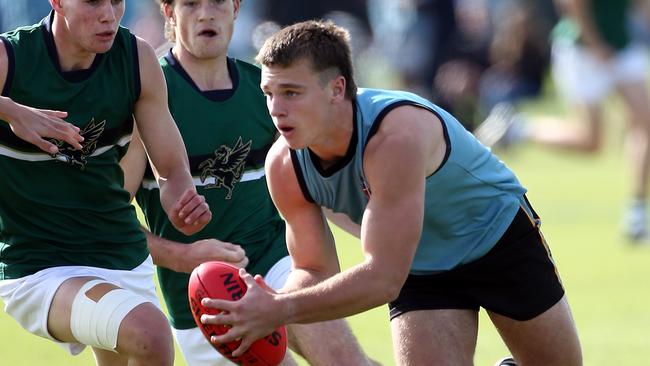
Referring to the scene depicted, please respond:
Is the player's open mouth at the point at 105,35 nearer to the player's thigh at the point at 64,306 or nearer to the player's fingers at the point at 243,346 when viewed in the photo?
the player's thigh at the point at 64,306

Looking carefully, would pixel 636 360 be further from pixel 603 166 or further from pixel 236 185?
pixel 603 166

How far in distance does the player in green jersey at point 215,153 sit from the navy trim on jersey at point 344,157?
3.48ft

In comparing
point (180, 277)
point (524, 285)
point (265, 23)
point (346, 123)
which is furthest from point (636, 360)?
point (265, 23)

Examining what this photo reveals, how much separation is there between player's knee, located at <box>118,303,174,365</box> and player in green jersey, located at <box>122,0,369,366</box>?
0.94 metres

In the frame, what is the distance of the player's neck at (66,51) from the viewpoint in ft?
18.0

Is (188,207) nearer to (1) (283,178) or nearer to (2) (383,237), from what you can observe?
(1) (283,178)

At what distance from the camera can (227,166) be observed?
630 cm

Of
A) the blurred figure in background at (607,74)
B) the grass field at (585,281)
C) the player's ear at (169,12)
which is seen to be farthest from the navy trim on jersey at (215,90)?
the blurred figure in background at (607,74)

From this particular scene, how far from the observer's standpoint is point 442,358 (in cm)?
554

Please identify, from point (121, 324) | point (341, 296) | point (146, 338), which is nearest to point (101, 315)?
point (121, 324)

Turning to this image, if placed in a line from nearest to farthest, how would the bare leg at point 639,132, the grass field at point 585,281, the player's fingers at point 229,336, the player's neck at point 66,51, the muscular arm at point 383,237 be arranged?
the player's fingers at point 229,336 < the muscular arm at point 383,237 < the player's neck at point 66,51 < the grass field at point 585,281 < the bare leg at point 639,132

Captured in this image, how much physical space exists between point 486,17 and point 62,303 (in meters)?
19.7

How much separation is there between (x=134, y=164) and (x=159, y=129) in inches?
Result: 20.8

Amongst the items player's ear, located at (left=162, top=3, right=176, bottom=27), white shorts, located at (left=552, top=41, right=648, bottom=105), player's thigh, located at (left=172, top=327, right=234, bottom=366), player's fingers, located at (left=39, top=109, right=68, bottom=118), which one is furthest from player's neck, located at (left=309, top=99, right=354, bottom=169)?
white shorts, located at (left=552, top=41, right=648, bottom=105)
